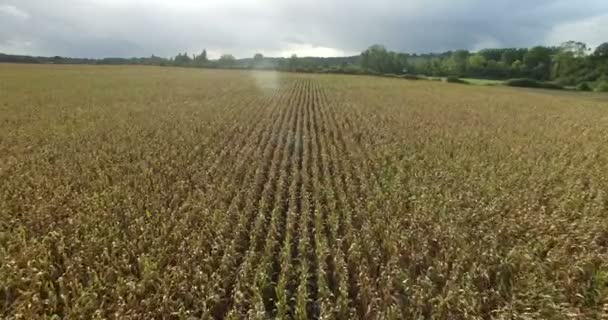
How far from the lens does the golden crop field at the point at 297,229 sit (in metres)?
3.92

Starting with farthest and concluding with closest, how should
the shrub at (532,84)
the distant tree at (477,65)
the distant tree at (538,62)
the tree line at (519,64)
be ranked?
1. the distant tree at (477,65)
2. the distant tree at (538,62)
3. the tree line at (519,64)
4. the shrub at (532,84)

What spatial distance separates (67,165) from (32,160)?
1.22 meters

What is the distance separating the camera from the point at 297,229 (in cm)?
565

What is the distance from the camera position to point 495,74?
281ft

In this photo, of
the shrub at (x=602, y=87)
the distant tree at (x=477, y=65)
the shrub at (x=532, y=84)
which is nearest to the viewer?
→ the shrub at (x=602, y=87)

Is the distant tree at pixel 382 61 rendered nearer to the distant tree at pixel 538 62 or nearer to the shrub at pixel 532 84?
the distant tree at pixel 538 62

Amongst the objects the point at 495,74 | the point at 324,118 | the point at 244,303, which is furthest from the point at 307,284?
the point at 495,74

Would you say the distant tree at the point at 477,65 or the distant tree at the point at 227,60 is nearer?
the distant tree at the point at 477,65

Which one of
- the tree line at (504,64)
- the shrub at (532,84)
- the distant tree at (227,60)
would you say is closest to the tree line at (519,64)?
the tree line at (504,64)

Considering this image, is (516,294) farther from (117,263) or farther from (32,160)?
(32,160)

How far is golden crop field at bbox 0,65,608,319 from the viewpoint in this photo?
3920mm

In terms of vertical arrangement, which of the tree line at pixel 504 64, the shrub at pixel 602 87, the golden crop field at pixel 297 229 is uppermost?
the tree line at pixel 504 64

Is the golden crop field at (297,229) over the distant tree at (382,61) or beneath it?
beneath

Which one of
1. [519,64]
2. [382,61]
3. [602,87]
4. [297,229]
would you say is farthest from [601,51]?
[297,229]
